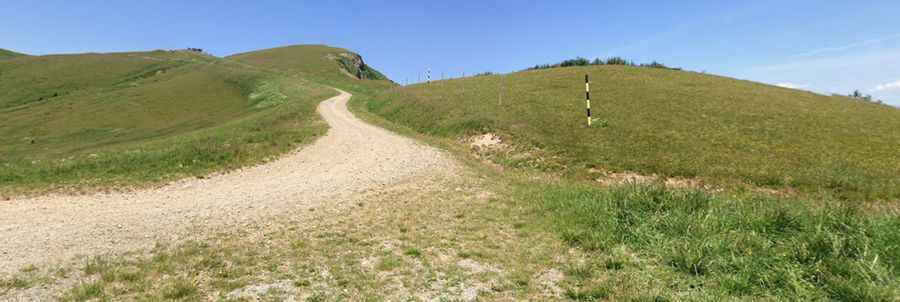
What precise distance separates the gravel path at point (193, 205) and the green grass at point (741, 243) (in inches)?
254

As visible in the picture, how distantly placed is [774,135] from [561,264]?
1763 cm

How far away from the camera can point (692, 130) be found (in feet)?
64.8

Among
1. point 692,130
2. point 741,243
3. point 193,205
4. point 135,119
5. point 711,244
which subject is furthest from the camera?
point 135,119

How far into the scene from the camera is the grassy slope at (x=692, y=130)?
532 inches

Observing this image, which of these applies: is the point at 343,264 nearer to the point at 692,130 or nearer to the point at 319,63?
the point at 692,130

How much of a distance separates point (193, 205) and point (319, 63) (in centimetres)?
10210

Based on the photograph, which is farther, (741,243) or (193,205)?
(193,205)

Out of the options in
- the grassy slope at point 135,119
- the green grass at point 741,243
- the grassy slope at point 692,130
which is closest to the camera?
the green grass at point 741,243

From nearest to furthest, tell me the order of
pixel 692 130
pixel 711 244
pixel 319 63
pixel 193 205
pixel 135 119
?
pixel 711 244, pixel 193 205, pixel 692 130, pixel 135 119, pixel 319 63

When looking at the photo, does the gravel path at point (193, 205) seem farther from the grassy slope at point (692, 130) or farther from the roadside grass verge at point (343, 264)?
the grassy slope at point (692, 130)

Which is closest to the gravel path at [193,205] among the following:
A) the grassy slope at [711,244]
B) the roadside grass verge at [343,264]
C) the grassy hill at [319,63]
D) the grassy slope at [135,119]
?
the roadside grass verge at [343,264]

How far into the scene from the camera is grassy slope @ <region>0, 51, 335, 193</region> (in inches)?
586

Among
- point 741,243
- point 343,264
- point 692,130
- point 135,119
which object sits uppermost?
point 692,130

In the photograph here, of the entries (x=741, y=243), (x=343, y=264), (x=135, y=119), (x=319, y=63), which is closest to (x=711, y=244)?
(x=741, y=243)
